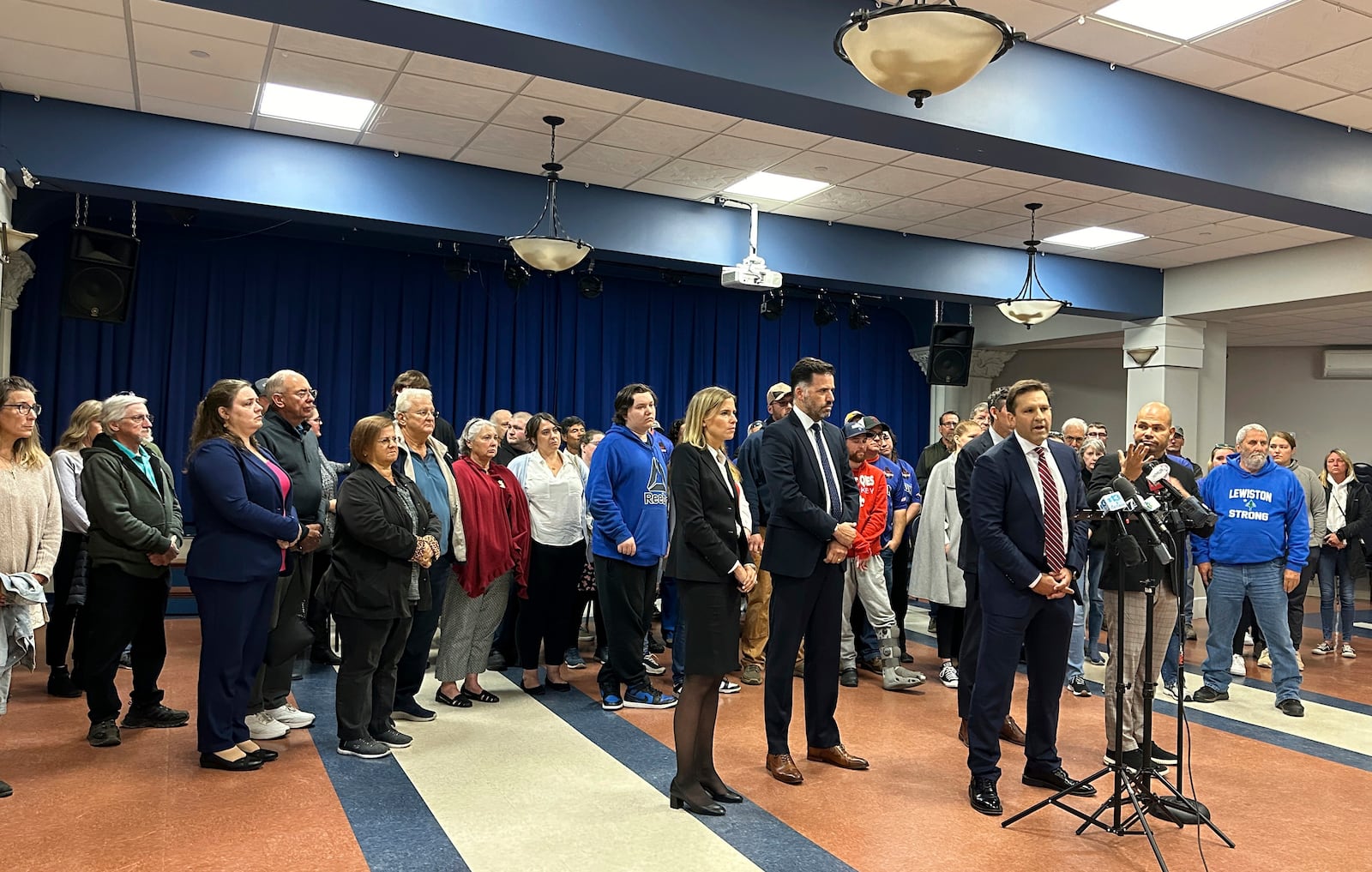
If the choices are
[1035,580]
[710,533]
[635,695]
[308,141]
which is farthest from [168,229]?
[1035,580]

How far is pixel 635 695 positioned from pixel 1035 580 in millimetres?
2107

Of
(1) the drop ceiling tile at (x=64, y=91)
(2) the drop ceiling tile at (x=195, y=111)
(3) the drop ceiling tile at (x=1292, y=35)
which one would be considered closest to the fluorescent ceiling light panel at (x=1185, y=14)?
(3) the drop ceiling tile at (x=1292, y=35)

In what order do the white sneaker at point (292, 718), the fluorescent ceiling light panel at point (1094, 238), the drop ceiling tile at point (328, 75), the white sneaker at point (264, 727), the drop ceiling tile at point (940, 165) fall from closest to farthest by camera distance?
the white sneaker at point (264, 727)
the white sneaker at point (292, 718)
the drop ceiling tile at point (328, 75)
the drop ceiling tile at point (940, 165)
the fluorescent ceiling light panel at point (1094, 238)

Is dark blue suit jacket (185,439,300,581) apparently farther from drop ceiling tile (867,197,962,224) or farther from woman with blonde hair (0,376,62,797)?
drop ceiling tile (867,197,962,224)

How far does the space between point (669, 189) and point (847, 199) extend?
4.54 ft

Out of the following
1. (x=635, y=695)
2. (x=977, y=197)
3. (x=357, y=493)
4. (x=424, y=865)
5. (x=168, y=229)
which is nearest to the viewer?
(x=424, y=865)

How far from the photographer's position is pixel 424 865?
2797 mm

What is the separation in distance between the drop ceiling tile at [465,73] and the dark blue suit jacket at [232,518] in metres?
2.45

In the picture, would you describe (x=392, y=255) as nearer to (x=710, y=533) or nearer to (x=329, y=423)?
(x=329, y=423)

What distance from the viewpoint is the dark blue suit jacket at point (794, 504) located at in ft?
11.7

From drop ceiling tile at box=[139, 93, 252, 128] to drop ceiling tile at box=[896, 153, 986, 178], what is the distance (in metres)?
4.14

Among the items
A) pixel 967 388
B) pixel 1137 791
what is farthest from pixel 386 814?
pixel 967 388

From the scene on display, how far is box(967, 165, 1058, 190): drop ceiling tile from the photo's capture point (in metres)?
6.70

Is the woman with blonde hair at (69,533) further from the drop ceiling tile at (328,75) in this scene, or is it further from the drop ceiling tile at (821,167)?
the drop ceiling tile at (821,167)
